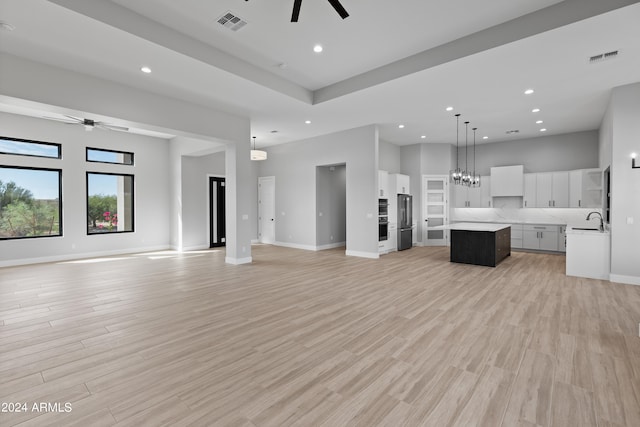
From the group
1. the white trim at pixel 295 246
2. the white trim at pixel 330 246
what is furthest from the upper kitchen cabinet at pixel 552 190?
the white trim at pixel 295 246

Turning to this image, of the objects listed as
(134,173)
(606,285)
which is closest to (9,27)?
(134,173)

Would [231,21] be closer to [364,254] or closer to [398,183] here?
[364,254]

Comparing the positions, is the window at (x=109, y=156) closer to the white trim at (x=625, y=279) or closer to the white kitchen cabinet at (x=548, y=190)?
the white trim at (x=625, y=279)

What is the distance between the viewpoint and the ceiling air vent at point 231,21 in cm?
368

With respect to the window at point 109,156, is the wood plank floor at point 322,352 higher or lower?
lower

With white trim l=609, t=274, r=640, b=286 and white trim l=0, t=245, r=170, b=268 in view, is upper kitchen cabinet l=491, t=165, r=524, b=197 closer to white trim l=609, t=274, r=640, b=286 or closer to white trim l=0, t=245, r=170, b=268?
white trim l=609, t=274, r=640, b=286

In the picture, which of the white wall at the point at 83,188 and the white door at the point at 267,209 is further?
the white door at the point at 267,209

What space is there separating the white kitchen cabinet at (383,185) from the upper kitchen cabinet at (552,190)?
14.5 ft

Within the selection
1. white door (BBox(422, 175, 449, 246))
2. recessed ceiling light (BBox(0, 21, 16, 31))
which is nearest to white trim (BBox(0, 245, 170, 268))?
recessed ceiling light (BBox(0, 21, 16, 31))

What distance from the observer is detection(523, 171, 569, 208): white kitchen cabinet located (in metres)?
8.20

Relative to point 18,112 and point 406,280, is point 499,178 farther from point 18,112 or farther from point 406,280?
point 18,112

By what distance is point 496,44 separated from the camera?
3836mm

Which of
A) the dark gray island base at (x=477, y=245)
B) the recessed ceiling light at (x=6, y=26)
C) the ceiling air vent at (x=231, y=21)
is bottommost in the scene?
the dark gray island base at (x=477, y=245)

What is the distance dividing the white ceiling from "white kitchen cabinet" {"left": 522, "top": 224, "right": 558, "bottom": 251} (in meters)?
3.29
